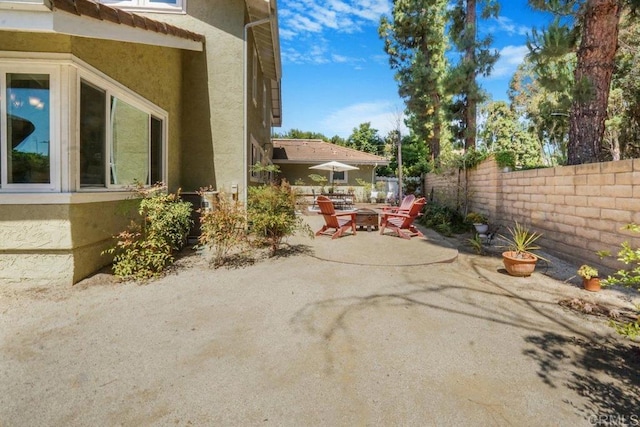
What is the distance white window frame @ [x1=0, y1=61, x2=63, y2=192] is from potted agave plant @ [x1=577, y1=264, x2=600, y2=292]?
24.9 feet

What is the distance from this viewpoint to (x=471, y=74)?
1259 cm

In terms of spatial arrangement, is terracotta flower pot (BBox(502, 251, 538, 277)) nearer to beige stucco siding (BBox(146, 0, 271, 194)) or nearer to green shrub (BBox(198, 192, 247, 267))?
green shrub (BBox(198, 192, 247, 267))

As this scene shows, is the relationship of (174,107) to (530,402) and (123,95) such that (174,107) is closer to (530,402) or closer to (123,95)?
(123,95)

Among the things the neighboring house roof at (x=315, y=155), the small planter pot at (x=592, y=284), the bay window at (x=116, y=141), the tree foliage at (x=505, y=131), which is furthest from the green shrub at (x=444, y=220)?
the tree foliage at (x=505, y=131)

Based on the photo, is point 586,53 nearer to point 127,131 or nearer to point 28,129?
point 127,131

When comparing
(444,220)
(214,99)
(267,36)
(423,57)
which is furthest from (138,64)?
(423,57)

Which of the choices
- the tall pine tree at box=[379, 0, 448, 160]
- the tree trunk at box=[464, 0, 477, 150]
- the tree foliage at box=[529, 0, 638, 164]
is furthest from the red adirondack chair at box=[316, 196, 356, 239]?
the tall pine tree at box=[379, 0, 448, 160]

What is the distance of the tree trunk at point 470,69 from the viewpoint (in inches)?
494

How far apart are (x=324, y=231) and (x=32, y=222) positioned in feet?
→ 21.0

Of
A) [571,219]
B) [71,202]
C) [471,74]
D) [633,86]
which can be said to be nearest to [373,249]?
[571,219]

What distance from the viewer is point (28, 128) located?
445 cm

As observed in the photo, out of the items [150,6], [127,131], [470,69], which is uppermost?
[470,69]

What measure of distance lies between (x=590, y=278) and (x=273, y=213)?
17.4ft

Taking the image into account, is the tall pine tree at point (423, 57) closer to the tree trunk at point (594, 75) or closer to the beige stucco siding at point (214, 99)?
the tree trunk at point (594, 75)
